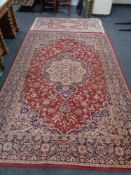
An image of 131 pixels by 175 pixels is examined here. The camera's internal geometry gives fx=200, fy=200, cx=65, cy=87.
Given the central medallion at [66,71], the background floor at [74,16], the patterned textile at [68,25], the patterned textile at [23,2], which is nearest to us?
the background floor at [74,16]

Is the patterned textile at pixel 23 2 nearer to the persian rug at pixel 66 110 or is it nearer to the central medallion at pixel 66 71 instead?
the persian rug at pixel 66 110

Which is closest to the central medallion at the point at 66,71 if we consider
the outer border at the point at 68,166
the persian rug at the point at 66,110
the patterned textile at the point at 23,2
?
the persian rug at the point at 66,110

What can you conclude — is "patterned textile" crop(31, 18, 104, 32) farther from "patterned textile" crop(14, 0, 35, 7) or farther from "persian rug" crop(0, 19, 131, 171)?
"persian rug" crop(0, 19, 131, 171)

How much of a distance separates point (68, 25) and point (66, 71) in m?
Answer: 1.65

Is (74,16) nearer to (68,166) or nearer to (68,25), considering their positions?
(68,25)

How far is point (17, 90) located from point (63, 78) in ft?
1.94

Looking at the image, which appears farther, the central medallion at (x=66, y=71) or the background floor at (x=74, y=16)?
the central medallion at (x=66, y=71)

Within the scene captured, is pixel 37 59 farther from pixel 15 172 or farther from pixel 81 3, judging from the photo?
pixel 81 3

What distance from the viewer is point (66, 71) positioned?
2664 mm

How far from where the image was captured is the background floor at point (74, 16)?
155cm

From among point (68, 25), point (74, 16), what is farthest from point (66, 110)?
point (74, 16)

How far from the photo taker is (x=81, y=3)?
4.66 metres

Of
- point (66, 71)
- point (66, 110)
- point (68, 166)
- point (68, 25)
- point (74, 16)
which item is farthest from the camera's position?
point (74, 16)

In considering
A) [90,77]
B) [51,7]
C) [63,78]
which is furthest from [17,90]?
[51,7]
